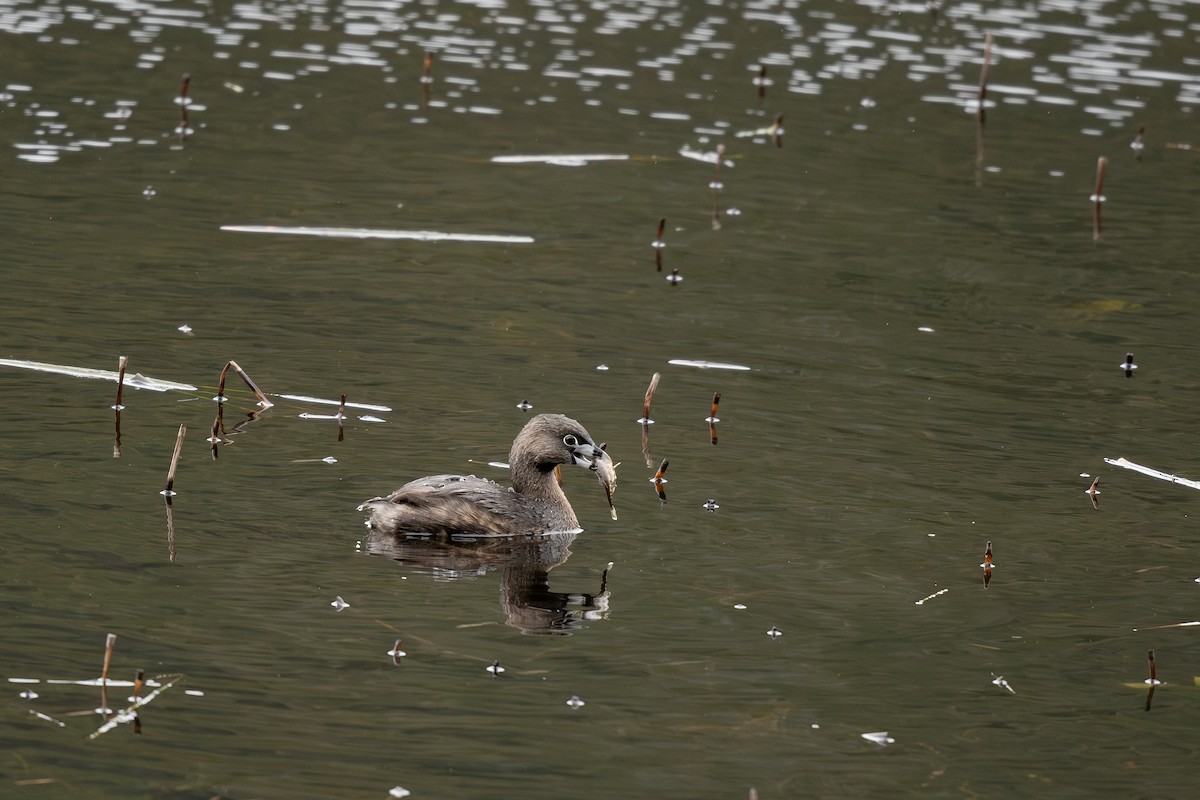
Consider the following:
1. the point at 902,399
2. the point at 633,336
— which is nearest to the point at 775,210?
the point at 633,336

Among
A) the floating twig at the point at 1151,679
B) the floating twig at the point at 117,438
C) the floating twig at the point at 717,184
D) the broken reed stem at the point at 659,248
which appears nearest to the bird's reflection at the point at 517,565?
the floating twig at the point at 117,438

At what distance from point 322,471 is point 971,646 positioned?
452 centimetres

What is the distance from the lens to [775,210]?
22.2 m

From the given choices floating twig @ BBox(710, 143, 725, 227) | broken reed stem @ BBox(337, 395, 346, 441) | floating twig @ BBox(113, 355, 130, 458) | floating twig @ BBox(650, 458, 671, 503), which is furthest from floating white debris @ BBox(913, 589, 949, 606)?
floating twig @ BBox(710, 143, 725, 227)

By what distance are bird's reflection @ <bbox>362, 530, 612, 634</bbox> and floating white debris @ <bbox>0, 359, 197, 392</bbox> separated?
3175mm

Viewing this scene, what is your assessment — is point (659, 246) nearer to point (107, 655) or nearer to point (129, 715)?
point (107, 655)

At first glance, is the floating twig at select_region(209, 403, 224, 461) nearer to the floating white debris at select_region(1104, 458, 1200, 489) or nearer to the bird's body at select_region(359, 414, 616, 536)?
the bird's body at select_region(359, 414, 616, 536)

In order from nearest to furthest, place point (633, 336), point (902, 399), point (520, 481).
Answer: point (520, 481) < point (902, 399) < point (633, 336)

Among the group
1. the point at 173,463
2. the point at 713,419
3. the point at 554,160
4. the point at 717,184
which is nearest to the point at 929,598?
the point at 713,419

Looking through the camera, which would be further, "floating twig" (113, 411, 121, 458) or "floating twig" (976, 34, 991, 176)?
"floating twig" (976, 34, 991, 176)

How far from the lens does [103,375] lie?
45.6 feet

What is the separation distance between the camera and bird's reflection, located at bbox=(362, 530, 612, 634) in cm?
1047

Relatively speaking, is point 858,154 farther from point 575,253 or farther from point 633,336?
point 633,336

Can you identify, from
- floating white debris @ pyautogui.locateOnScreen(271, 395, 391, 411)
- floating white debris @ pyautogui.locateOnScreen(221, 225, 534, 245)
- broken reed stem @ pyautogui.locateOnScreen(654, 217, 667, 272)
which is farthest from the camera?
broken reed stem @ pyautogui.locateOnScreen(654, 217, 667, 272)
